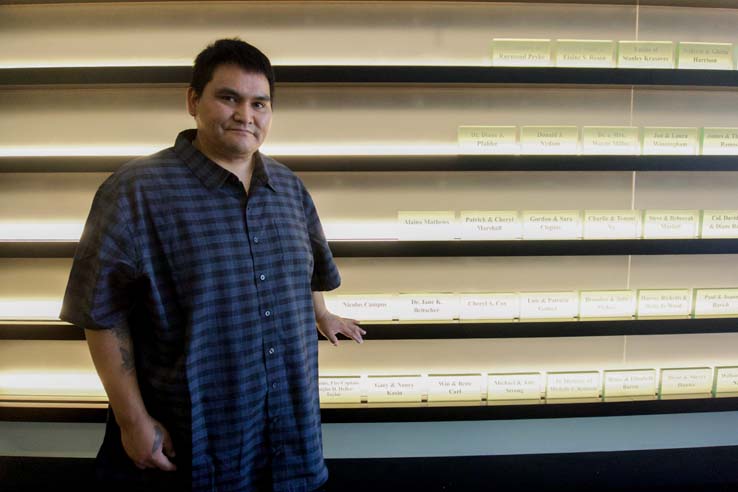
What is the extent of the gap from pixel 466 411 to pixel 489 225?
77cm

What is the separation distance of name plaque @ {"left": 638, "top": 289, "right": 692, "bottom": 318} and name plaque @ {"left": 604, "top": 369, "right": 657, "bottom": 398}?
263mm

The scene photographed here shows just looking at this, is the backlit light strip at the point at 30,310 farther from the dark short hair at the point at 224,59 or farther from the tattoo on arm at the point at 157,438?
the dark short hair at the point at 224,59

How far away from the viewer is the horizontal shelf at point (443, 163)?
1718mm

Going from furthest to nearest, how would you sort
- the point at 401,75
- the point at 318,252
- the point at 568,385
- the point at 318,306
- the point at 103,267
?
the point at 568,385
the point at 401,75
the point at 318,306
the point at 318,252
the point at 103,267

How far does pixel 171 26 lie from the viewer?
1.88 metres

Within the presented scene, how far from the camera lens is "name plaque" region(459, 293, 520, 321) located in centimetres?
187

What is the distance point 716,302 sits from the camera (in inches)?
75.7

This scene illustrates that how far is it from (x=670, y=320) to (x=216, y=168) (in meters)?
1.88

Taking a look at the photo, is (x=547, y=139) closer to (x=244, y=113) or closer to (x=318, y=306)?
(x=318, y=306)

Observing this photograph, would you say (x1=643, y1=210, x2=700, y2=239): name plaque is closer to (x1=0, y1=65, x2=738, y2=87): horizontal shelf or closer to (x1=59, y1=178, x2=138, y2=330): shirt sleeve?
(x1=0, y1=65, x2=738, y2=87): horizontal shelf

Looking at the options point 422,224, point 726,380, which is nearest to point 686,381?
point 726,380

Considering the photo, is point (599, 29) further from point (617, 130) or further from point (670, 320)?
point (670, 320)

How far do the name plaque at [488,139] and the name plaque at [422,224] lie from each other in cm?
28

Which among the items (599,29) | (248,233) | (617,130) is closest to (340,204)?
(248,233)
